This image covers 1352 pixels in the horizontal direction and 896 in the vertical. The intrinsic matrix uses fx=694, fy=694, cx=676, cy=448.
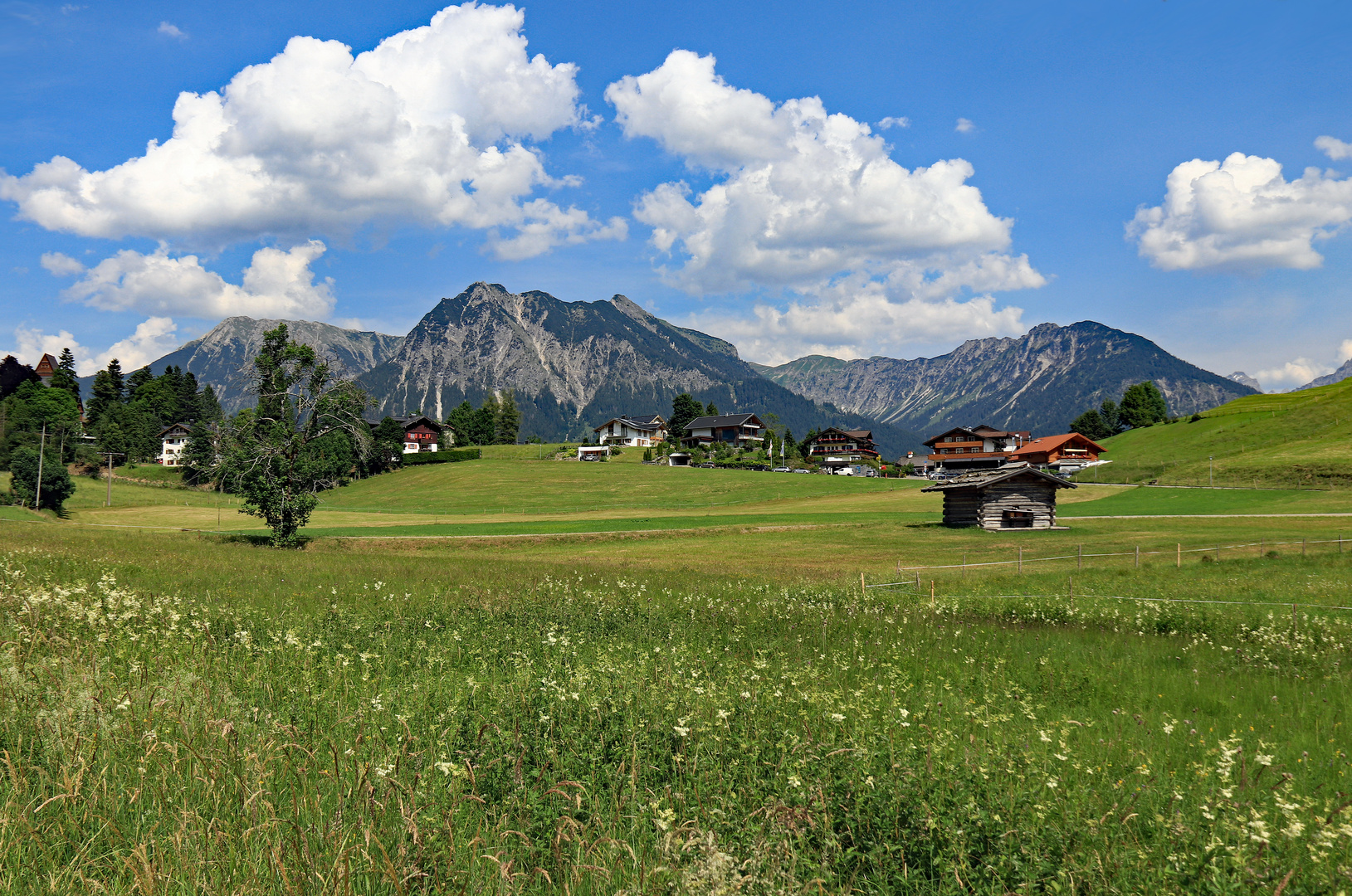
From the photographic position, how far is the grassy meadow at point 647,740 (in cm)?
430

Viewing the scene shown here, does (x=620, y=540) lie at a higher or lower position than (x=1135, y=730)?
lower

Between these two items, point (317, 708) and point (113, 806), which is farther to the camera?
point (317, 708)

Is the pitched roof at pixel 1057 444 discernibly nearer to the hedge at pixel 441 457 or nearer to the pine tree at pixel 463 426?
the hedge at pixel 441 457

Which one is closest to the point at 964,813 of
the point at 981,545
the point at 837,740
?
the point at 837,740

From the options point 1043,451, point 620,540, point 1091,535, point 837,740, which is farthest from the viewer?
point 1043,451

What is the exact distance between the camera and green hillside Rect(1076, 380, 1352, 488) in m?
80.1

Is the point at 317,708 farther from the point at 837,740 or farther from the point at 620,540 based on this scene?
the point at 620,540

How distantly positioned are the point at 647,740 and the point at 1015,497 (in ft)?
187

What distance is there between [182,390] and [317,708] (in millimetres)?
198673

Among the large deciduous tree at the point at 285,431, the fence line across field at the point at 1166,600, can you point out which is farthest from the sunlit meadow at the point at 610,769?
the large deciduous tree at the point at 285,431

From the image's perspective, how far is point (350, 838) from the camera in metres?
4.22

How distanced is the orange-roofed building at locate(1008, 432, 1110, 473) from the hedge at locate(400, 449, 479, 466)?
109749mm

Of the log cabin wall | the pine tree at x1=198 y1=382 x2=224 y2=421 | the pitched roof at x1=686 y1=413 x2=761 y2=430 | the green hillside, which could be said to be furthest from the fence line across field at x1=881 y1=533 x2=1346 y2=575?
the pine tree at x1=198 y1=382 x2=224 y2=421

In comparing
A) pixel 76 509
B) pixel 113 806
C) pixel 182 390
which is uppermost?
pixel 182 390
